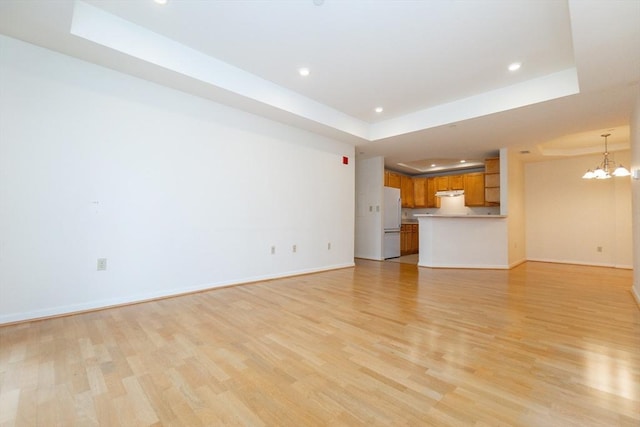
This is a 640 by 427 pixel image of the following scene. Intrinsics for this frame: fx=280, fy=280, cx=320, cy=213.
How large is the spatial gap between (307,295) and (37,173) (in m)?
2.93

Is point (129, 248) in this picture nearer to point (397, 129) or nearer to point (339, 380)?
point (339, 380)

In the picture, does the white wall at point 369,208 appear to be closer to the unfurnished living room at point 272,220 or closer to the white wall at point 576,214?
the unfurnished living room at point 272,220

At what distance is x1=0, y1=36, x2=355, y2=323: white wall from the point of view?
2502mm

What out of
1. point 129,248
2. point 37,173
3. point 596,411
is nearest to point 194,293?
point 129,248

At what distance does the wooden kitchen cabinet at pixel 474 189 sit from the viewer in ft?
23.5

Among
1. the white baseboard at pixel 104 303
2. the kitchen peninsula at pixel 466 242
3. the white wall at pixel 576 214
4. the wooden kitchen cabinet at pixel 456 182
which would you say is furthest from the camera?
the wooden kitchen cabinet at pixel 456 182

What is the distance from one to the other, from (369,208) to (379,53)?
405cm

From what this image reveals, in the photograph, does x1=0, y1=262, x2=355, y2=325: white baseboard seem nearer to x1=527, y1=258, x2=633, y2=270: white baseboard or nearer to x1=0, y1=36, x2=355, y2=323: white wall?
x1=0, y1=36, x2=355, y2=323: white wall

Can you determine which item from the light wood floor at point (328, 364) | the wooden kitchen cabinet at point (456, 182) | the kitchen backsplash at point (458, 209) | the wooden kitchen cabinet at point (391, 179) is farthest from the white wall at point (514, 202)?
the light wood floor at point (328, 364)

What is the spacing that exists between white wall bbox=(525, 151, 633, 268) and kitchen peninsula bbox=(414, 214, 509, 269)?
1976 mm

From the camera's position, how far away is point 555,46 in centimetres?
284

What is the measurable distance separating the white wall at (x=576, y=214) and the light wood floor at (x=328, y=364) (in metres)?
3.71

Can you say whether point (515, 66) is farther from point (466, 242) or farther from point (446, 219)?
point (466, 242)

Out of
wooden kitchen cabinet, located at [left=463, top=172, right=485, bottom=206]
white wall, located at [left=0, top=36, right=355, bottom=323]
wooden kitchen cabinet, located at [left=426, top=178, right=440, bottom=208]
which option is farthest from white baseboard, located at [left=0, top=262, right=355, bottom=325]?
wooden kitchen cabinet, located at [left=426, top=178, right=440, bottom=208]
